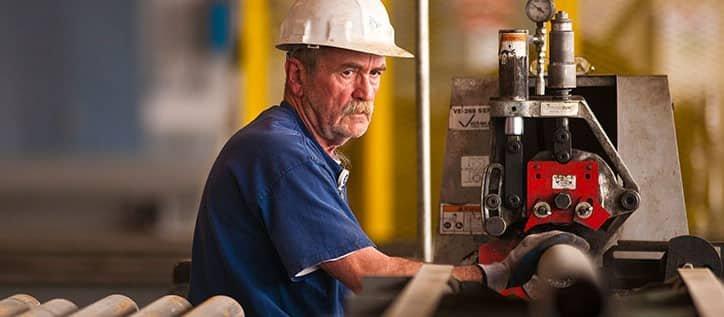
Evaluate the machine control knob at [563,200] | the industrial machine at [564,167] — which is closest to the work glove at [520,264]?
the industrial machine at [564,167]

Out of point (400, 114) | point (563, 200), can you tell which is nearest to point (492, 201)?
point (563, 200)

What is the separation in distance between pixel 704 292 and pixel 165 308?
39.1 inches

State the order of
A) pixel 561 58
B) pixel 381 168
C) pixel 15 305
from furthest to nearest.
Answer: pixel 381 168 < pixel 561 58 < pixel 15 305

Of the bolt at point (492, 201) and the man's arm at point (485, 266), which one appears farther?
the bolt at point (492, 201)

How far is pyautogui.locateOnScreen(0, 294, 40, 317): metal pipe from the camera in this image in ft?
8.35

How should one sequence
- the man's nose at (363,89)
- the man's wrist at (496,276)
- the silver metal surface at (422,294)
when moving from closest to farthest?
the silver metal surface at (422,294) → the man's wrist at (496,276) → the man's nose at (363,89)

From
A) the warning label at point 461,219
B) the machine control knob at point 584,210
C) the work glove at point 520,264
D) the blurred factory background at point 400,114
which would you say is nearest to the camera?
the work glove at point 520,264

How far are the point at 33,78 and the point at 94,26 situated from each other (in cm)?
72

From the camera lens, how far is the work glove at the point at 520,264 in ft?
8.91

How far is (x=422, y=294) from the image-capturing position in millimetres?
2031

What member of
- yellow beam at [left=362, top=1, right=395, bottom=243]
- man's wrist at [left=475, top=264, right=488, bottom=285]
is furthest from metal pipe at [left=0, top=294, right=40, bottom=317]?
yellow beam at [left=362, top=1, right=395, bottom=243]

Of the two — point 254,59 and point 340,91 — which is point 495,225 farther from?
point 254,59

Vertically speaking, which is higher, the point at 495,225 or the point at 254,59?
the point at 254,59

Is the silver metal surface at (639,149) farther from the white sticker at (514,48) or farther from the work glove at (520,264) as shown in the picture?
the work glove at (520,264)
